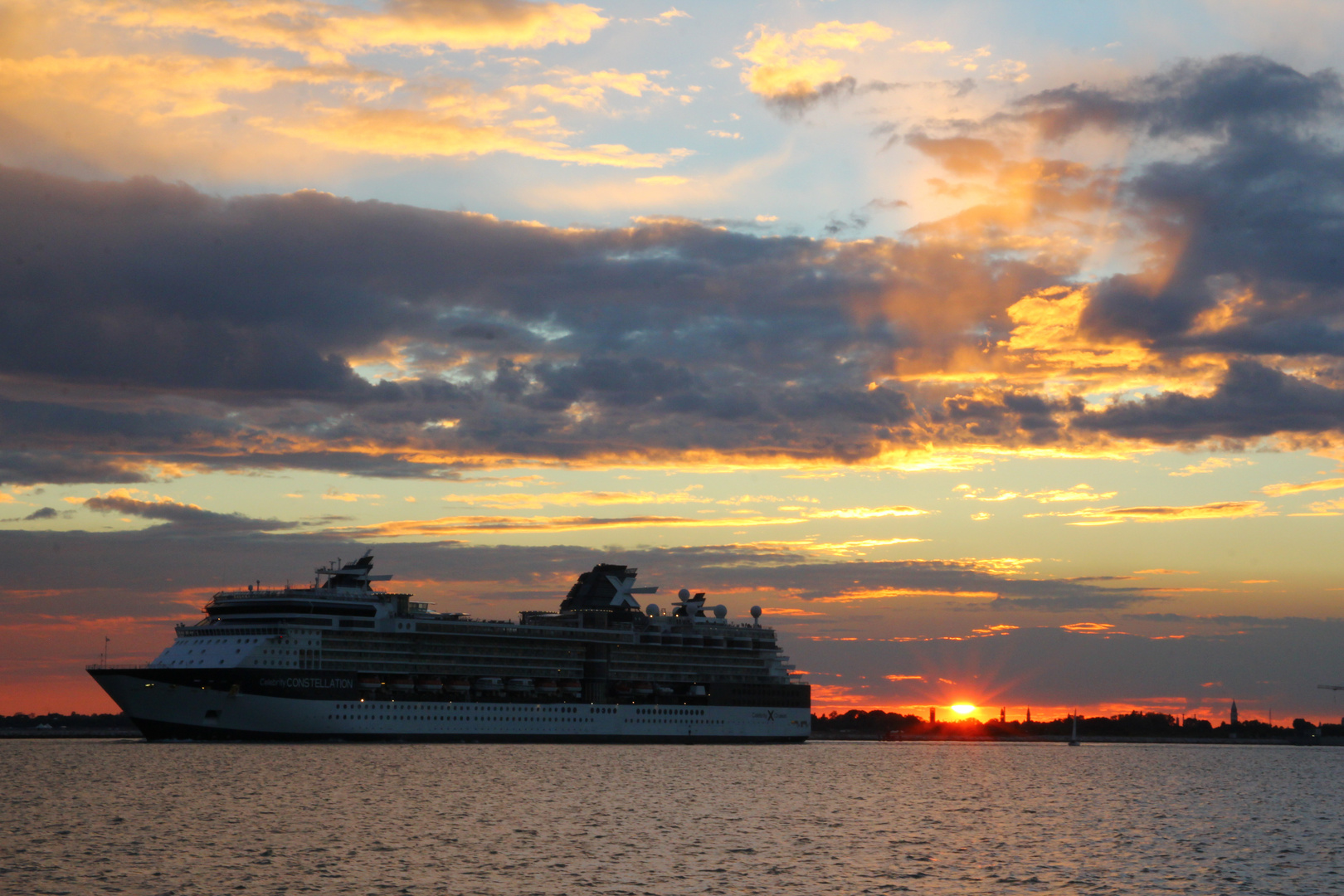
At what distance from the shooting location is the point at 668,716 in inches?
6147

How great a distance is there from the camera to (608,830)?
65312 millimetres

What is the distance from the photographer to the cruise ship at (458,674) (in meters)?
118

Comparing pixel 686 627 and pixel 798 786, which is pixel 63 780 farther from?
pixel 686 627

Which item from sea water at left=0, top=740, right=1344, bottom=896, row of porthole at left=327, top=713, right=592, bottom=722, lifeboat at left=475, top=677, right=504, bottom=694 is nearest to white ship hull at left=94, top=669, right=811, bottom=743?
row of porthole at left=327, top=713, right=592, bottom=722

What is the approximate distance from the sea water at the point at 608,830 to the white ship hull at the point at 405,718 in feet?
10.3

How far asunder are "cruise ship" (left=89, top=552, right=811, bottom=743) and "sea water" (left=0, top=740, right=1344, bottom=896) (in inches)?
204

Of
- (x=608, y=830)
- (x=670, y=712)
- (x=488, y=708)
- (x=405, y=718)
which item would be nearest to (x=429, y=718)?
(x=405, y=718)

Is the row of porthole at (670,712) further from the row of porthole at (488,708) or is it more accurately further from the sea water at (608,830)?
the sea water at (608,830)

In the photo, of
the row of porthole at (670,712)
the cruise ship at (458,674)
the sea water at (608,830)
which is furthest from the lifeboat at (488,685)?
the row of porthole at (670,712)

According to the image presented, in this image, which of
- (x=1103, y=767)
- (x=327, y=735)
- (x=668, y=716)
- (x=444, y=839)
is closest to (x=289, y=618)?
(x=327, y=735)

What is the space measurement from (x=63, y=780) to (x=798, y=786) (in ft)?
179

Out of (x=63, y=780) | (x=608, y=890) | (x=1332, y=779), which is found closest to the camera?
(x=608, y=890)

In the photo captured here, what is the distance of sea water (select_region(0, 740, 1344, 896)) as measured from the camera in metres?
49.2

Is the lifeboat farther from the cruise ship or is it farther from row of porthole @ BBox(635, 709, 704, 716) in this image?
row of porthole @ BBox(635, 709, 704, 716)
